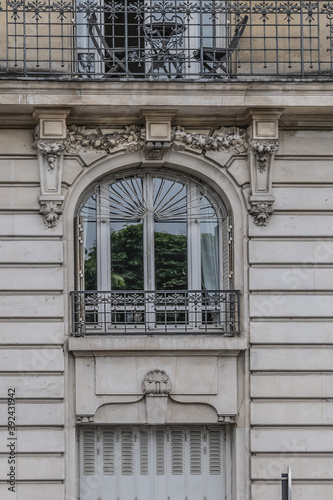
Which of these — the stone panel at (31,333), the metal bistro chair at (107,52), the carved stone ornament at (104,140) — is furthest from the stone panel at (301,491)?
the metal bistro chair at (107,52)

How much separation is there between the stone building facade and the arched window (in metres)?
0.04

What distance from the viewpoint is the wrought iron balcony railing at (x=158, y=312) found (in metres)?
13.1

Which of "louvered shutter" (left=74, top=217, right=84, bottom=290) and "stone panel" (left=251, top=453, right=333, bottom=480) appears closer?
"stone panel" (left=251, top=453, right=333, bottom=480)

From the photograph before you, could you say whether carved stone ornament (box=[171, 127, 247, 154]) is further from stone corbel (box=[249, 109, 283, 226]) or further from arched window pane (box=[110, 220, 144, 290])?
arched window pane (box=[110, 220, 144, 290])

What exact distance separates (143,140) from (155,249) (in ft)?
4.99

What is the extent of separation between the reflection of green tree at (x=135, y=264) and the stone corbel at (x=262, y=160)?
130 centimetres

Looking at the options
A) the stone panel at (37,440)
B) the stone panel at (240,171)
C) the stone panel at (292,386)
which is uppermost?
the stone panel at (240,171)

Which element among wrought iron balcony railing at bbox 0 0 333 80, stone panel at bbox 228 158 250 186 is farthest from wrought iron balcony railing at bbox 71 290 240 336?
wrought iron balcony railing at bbox 0 0 333 80

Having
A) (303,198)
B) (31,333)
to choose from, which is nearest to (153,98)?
(303,198)

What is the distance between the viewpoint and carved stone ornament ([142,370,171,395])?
1283 cm

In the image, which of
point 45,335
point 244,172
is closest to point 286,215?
point 244,172

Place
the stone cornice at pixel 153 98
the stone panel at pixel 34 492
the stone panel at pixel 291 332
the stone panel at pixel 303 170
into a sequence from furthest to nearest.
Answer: the stone panel at pixel 303 170
the stone panel at pixel 291 332
the stone panel at pixel 34 492
the stone cornice at pixel 153 98

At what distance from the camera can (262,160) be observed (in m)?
13.0

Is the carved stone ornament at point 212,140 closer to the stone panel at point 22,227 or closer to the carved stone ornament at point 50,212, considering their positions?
the carved stone ornament at point 50,212
